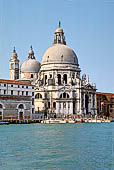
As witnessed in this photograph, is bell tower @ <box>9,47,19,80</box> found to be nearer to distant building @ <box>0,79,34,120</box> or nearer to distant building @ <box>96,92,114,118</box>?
distant building @ <box>96,92,114,118</box>

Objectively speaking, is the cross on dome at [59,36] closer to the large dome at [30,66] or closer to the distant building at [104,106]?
the large dome at [30,66]

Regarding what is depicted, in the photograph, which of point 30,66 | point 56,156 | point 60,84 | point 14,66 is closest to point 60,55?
point 60,84

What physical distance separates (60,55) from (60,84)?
5.97m

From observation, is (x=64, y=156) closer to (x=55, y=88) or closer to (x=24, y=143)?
(x=24, y=143)

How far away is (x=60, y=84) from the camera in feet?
232

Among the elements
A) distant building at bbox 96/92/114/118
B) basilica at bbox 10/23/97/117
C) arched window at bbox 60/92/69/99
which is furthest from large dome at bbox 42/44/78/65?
distant building at bbox 96/92/114/118

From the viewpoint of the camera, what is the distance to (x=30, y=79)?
79438mm

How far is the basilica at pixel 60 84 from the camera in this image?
225 ft

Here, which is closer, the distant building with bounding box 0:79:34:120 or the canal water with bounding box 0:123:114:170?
the canal water with bounding box 0:123:114:170

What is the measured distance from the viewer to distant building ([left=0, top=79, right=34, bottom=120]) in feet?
168

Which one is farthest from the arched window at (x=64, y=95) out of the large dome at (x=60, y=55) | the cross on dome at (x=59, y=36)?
the cross on dome at (x=59, y=36)

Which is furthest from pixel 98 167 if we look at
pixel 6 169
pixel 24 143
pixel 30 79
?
pixel 30 79

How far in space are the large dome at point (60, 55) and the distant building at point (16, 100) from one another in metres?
17.2

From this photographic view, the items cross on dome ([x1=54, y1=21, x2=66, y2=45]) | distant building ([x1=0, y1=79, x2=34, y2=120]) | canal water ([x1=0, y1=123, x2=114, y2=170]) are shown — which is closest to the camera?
canal water ([x1=0, y1=123, x2=114, y2=170])
